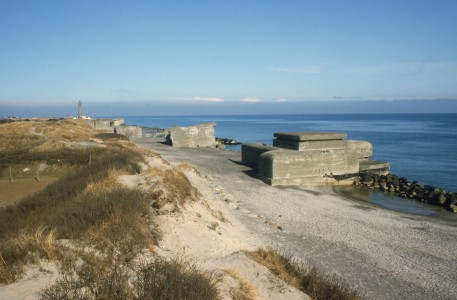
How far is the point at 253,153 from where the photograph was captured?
27078 mm

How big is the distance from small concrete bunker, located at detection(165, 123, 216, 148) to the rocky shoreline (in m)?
21.5

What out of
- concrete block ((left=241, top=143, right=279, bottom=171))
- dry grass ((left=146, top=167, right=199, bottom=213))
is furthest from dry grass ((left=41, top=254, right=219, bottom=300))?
concrete block ((left=241, top=143, right=279, bottom=171))

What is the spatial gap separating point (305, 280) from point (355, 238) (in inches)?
235

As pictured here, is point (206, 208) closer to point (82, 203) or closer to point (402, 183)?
point (82, 203)

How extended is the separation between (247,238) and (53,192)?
21.4 feet

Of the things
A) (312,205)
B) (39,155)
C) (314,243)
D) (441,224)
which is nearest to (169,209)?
(314,243)

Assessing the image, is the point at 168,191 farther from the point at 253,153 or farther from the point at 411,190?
the point at 411,190

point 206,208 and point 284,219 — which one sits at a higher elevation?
point 206,208

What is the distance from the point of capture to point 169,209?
10281mm

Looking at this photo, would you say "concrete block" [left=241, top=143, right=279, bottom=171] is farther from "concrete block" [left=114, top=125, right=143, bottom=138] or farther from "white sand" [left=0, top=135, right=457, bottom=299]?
"concrete block" [left=114, top=125, right=143, bottom=138]

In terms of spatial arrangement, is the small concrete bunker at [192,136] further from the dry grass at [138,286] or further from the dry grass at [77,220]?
the dry grass at [138,286]

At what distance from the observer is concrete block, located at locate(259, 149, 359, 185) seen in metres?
22.4

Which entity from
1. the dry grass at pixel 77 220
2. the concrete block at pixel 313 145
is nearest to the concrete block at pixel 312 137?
the concrete block at pixel 313 145

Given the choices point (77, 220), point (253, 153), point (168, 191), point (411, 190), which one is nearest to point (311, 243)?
point (168, 191)
